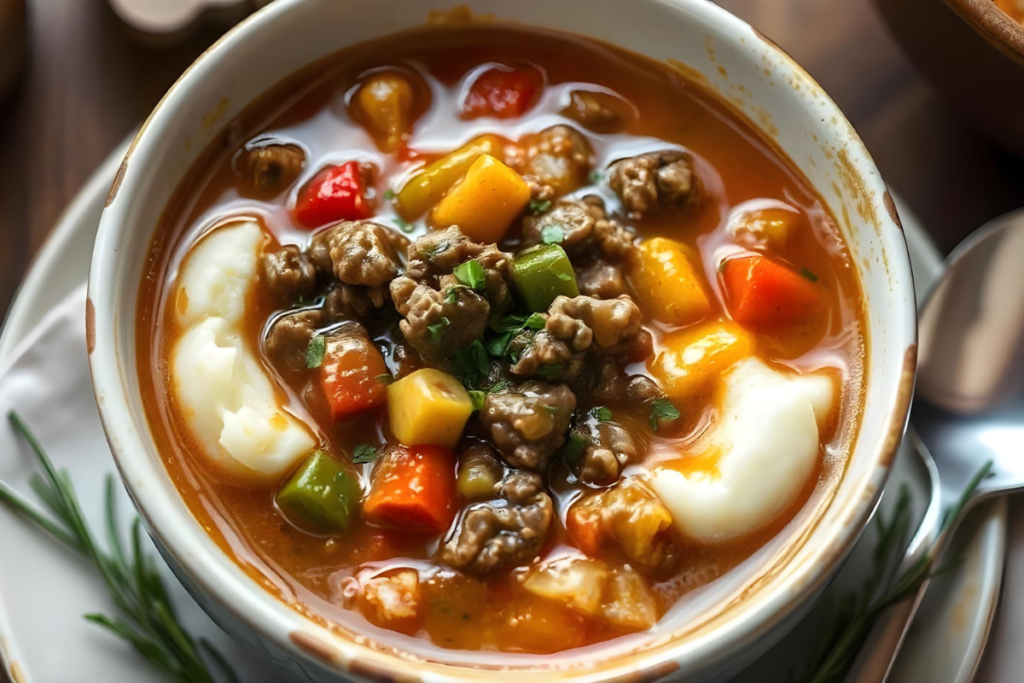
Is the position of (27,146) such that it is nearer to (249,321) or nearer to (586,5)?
(249,321)

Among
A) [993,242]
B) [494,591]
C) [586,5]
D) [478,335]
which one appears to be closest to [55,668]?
[494,591]

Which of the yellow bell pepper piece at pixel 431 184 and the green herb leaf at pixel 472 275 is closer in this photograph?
the green herb leaf at pixel 472 275

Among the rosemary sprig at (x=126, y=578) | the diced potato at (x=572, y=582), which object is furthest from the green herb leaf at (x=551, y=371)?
the rosemary sprig at (x=126, y=578)

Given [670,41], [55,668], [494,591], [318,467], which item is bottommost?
[55,668]

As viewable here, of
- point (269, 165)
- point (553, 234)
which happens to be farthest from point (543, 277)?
point (269, 165)

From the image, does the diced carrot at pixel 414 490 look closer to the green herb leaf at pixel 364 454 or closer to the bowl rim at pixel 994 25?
the green herb leaf at pixel 364 454

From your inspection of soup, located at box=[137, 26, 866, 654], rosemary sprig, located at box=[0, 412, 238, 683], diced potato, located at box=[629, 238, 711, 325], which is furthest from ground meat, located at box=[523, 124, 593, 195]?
rosemary sprig, located at box=[0, 412, 238, 683]
